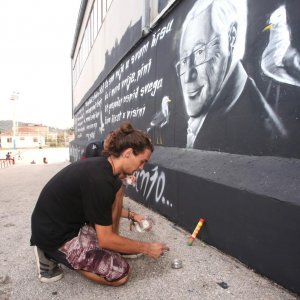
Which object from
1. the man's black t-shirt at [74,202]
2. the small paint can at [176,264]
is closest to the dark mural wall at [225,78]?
the small paint can at [176,264]

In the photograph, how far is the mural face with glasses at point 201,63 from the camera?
3.30 m

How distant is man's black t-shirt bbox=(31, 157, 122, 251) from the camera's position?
6.89 feet

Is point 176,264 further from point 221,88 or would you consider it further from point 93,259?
point 221,88

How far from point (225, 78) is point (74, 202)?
2.13m

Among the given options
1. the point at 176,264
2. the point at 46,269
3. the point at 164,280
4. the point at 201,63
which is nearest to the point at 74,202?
the point at 46,269

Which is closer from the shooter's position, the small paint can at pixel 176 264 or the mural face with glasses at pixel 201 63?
the small paint can at pixel 176 264

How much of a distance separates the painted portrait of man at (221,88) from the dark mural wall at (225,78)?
0.01 meters

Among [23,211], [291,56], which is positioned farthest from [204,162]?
[23,211]

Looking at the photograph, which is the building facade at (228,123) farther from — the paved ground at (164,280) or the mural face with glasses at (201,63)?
the paved ground at (164,280)

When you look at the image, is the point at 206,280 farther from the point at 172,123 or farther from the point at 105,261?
the point at 172,123

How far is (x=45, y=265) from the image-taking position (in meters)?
2.47

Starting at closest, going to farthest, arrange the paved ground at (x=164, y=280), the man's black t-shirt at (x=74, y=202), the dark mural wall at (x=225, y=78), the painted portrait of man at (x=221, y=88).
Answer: the man's black t-shirt at (x=74, y=202) → the paved ground at (x=164, y=280) → the dark mural wall at (x=225, y=78) → the painted portrait of man at (x=221, y=88)

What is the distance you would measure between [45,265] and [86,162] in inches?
40.9

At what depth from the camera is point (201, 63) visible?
3645 millimetres
